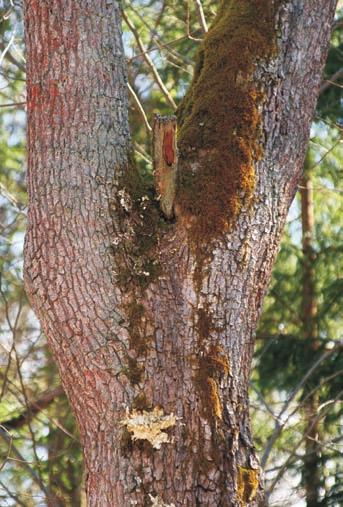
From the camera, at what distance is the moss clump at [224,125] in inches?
104

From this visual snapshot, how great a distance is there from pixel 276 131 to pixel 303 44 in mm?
377

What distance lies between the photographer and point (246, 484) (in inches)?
94.2

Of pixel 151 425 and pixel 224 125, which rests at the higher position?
pixel 224 125

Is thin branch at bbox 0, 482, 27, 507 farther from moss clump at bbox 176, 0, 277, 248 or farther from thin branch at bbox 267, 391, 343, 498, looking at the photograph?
moss clump at bbox 176, 0, 277, 248

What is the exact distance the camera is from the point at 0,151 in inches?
265

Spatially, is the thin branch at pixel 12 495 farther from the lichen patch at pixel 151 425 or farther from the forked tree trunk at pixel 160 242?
the lichen patch at pixel 151 425

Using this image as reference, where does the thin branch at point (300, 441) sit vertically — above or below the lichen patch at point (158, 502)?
above

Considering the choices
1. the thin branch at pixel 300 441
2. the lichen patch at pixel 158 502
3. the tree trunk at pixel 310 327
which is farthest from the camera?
the tree trunk at pixel 310 327

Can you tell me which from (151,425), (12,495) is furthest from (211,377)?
(12,495)

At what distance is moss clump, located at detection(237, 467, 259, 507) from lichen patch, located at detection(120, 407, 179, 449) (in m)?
0.25

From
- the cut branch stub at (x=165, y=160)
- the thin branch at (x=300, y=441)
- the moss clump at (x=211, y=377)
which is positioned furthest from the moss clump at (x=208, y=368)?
the thin branch at (x=300, y=441)

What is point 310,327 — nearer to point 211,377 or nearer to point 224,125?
point 224,125

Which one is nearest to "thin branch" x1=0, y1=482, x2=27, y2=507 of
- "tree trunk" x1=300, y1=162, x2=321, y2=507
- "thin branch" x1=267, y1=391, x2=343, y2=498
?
"thin branch" x1=267, y1=391, x2=343, y2=498

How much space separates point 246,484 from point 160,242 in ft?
2.54
